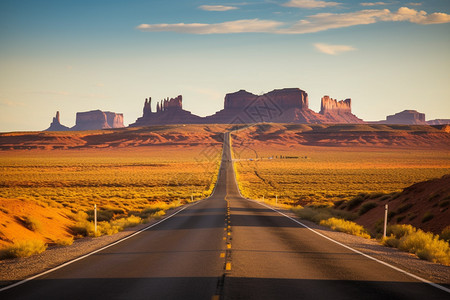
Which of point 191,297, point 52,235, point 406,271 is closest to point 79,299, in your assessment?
point 191,297

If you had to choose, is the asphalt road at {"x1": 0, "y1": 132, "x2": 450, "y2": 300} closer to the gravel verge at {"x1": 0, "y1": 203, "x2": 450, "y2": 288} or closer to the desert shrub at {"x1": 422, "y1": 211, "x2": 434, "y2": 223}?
the gravel verge at {"x1": 0, "y1": 203, "x2": 450, "y2": 288}

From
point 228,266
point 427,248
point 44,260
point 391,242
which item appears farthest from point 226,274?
point 391,242

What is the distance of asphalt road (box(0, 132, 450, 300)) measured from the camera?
7711 mm

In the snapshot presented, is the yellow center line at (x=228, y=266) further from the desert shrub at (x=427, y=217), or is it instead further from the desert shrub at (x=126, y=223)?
the desert shrub at (x=427, y=217)

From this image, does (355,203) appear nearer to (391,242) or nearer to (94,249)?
(391,242)

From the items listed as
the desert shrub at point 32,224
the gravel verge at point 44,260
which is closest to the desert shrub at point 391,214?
the gravel verge at point 44,260

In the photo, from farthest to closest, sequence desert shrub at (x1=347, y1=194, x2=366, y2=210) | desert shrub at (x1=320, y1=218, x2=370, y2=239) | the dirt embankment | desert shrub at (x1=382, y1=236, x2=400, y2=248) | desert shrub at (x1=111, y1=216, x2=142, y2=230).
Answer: desert shrub at (x1=347, y1=194, x2=366, y2=210)
desert shrub at (x1=111, y1=216, x2=142, y2=230)
the dirt embankment
desert shrub at (x1=320, y1=218, x2=370, y2=239)
desert shrub at (x1=382, y1=236, x2=400, y2=248)

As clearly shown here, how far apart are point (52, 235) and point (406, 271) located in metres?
14.0

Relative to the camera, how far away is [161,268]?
402 inches

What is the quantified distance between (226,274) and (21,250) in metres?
6.94

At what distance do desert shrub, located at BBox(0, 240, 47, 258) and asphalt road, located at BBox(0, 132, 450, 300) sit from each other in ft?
7.16

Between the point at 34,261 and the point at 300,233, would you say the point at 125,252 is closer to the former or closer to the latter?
the point at 34,261

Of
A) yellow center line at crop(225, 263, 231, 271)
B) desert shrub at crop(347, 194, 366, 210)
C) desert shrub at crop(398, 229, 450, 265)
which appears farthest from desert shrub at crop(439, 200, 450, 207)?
yellow center line at crop(225, 263, 231, 271)

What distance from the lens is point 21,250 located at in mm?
12328
